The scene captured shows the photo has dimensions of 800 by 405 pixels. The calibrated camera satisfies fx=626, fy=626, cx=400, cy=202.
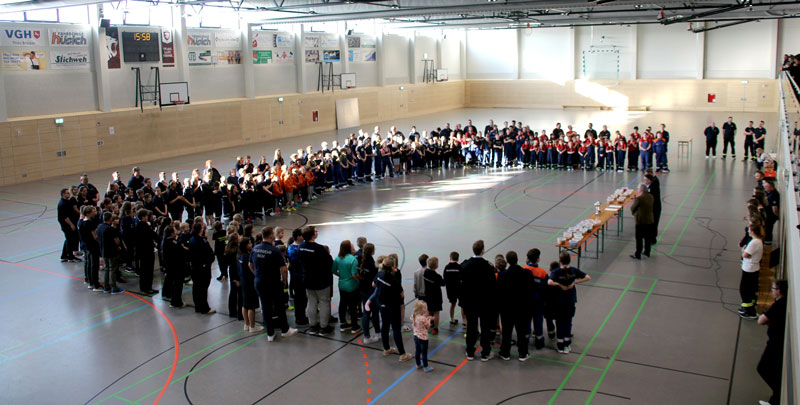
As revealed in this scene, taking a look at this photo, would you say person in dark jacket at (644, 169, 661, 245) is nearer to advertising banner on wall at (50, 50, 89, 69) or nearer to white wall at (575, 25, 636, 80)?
advertising banner on wall at (50, 50, 89, 69)

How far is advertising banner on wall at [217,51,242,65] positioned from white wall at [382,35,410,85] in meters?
13.5

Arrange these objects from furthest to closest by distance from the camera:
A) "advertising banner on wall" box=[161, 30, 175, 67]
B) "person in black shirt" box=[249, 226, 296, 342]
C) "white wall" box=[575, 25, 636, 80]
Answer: "white wall" box=[575, 25, 636, 80]
"advertising banner on wall" box=[161, 30, 175, 67]
"person in black shirt" box=[249, 226, 296, 342]

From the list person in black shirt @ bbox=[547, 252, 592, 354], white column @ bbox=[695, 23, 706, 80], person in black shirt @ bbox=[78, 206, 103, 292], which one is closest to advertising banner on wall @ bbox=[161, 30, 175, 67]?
person in black shirt @ bbox=[78, 206, 103, 292]

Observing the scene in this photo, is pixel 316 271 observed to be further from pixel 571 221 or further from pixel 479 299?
pixel 571 221

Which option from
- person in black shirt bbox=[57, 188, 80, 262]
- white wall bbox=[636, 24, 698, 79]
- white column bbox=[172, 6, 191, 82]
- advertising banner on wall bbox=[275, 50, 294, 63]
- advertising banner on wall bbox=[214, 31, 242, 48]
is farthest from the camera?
white wall bbox=[636, 24, 698, 79]

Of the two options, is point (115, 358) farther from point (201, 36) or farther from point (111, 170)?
point (201, 36)

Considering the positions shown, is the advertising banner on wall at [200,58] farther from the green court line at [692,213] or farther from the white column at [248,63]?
Answer: the green court line at [692,213]

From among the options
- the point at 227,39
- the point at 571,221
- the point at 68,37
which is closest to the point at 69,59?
the point at 68,37

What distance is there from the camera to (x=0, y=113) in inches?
915

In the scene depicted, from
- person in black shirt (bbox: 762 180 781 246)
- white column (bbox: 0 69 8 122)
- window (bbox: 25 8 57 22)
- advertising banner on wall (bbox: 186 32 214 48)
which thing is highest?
window (bbox: 25 8 57 22)

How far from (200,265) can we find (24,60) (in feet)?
61.5

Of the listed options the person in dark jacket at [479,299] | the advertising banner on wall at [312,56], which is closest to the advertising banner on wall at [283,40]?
the advertising banner on wall at [312,56]

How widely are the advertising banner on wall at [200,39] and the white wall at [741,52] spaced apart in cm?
3427

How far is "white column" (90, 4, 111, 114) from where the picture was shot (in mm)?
26078
